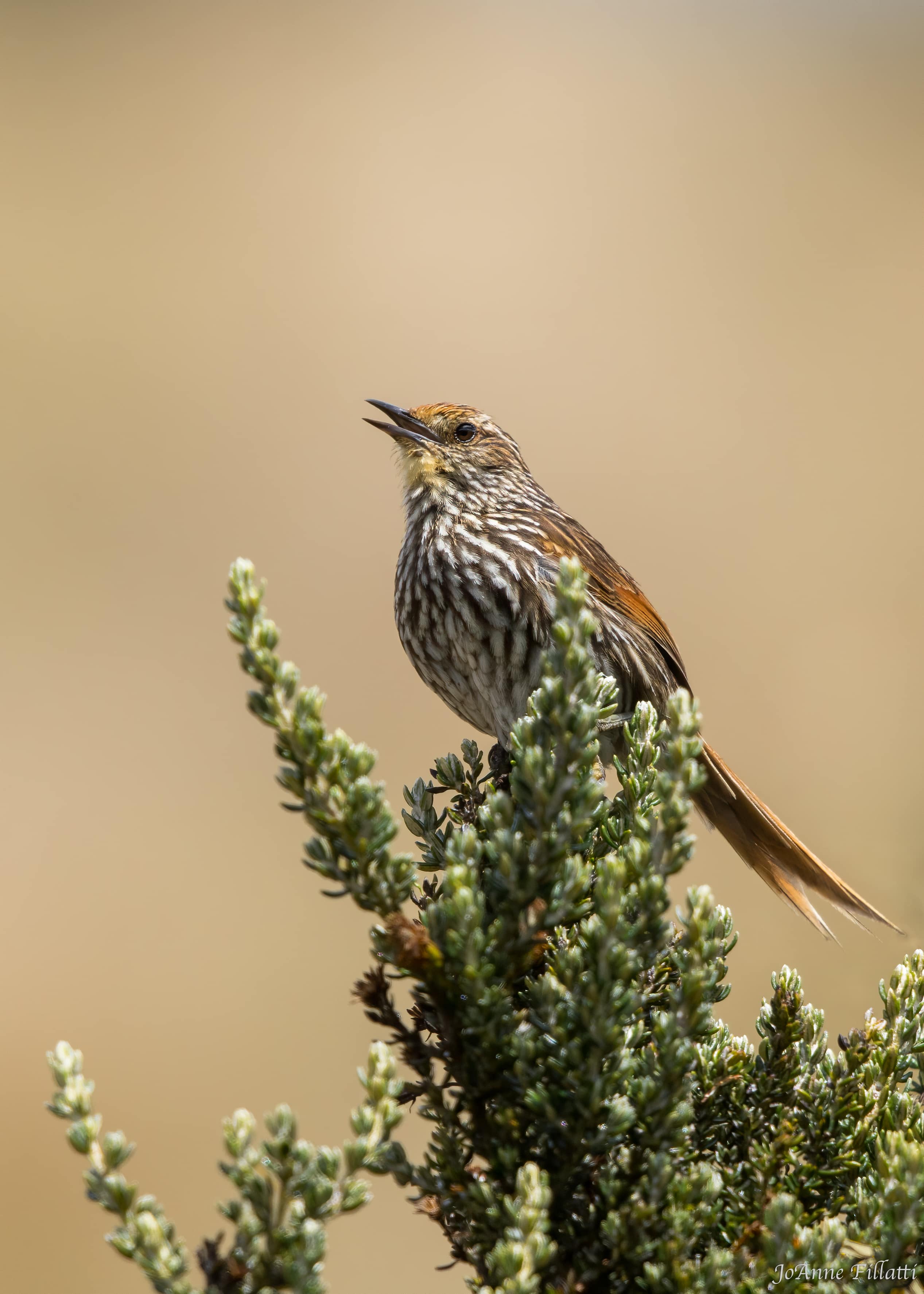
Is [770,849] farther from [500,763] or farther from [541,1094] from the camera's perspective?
[541,1094]

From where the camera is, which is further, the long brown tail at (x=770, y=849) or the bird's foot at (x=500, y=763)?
the bird's foot at (x=500, y=763)

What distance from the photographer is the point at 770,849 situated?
125 inches

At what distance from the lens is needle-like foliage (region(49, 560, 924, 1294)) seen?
1247mm

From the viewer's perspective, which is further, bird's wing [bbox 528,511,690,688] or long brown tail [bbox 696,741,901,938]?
bird's wing [bbox 528,511,690,688]

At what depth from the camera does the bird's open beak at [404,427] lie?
3621 millimetres

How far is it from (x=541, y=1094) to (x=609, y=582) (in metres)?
2.25

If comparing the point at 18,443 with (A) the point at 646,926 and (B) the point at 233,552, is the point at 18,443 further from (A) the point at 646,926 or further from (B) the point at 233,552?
(A) the point at 646,926

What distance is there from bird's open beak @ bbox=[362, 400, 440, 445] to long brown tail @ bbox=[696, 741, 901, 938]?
4.71 ft

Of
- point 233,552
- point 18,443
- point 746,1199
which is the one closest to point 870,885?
point 746,1199

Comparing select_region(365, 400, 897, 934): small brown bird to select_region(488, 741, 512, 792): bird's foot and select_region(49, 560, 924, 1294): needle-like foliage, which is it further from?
select_region(49, 560, 924, 1294): needle-like foliage

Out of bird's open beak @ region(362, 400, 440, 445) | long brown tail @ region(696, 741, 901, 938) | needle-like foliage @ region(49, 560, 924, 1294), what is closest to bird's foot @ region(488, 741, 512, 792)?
long brown tail @ region(696, 741, 901, 938)

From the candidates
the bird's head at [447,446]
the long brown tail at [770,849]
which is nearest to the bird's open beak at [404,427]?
the bird's head at [447,446]

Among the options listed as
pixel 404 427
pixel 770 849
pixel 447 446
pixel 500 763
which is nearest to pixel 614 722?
pixel 500 763

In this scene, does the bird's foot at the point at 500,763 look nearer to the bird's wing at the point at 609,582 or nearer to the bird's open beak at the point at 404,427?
the bird's wing at the point at 609,582
